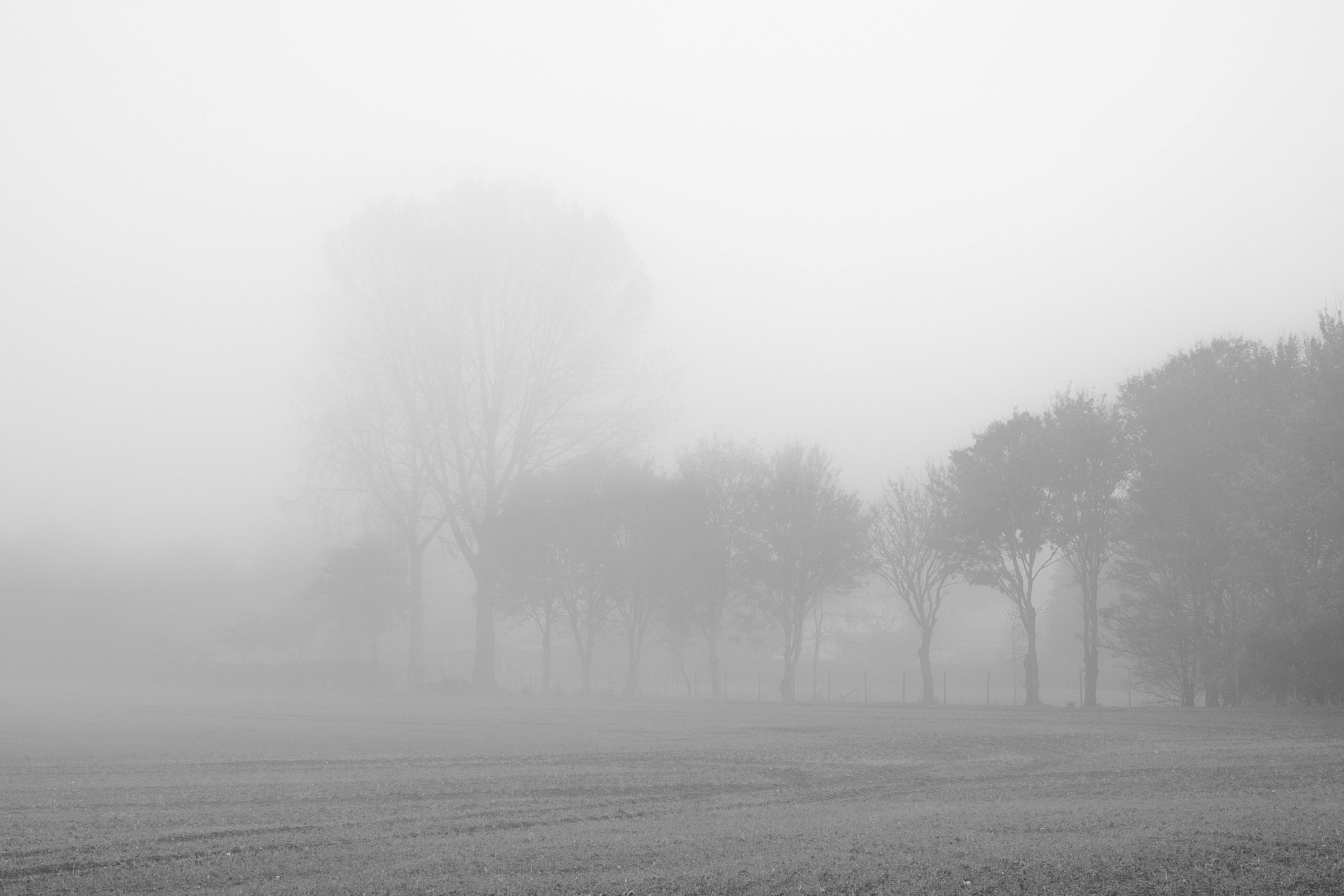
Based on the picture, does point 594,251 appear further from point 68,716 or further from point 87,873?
point 87,873

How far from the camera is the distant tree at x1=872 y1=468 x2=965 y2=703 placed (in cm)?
5359

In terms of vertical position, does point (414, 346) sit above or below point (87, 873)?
above

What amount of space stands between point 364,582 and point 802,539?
39.1 meters

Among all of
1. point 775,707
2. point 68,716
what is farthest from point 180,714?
point 775,707

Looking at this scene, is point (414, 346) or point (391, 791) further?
point (414, 346)

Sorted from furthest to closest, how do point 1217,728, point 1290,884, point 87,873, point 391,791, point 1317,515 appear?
point 1317,515 < point 1217,728 < point 391,791 < point 87,873 < point 1290,884

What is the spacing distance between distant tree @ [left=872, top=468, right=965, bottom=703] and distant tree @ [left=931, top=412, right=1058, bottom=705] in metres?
3.73

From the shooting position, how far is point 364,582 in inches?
3177

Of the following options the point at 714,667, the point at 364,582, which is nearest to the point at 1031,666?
the point at 714,667

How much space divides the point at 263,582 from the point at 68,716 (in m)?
59.7

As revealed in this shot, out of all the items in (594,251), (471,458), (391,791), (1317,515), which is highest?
(594,251)

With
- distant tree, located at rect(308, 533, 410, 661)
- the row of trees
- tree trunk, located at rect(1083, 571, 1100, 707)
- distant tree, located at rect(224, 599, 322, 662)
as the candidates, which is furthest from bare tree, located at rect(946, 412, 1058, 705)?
distant tree, located at rect(224, 599, 322, 662)

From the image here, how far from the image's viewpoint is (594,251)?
54.8 meters

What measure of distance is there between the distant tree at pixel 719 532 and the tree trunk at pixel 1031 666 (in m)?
16.6
